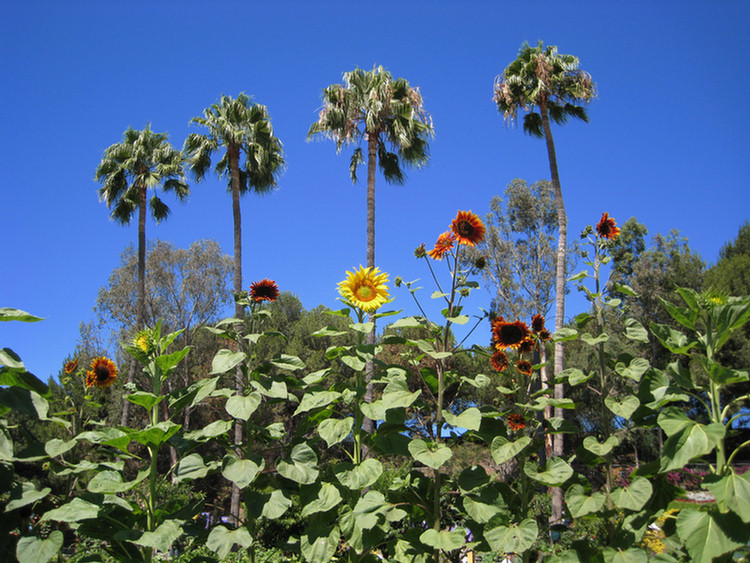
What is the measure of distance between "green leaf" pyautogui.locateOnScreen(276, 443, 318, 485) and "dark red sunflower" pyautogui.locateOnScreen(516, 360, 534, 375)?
120cm

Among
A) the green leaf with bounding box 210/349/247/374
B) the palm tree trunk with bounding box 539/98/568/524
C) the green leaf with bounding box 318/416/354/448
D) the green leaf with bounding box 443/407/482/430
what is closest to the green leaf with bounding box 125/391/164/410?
the green leaf with bounding box 210/349/247/374

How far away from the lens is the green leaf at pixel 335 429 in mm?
2733

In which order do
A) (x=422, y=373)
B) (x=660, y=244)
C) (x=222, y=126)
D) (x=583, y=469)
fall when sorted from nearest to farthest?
(x=422, y=373) → (x=222, y=126) → (x=583, y=469) → (x=660, y=244)

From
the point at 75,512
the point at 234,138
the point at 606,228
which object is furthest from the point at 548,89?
the point at 75,512

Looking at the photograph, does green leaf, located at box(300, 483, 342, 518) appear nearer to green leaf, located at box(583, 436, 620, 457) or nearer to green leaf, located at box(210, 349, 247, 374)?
green leaf, located at box(210, 349, 247, 374)

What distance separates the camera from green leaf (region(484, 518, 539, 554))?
2547mm

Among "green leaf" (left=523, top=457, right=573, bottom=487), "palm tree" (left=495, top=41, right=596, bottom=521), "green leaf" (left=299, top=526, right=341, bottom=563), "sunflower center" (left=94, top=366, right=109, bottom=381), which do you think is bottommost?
"green leaf" (left=299, top=526, right=341, bottom=563)

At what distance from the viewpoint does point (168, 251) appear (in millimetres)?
24812

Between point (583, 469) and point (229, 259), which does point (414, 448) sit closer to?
point (583, 469)

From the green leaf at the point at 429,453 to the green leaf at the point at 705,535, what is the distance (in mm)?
997

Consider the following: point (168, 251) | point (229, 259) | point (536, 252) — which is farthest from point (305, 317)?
point (536, 252)

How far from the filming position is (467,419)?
2693 mm

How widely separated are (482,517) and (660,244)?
29.2 metres

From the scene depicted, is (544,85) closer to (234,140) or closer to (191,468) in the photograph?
(234,140)
